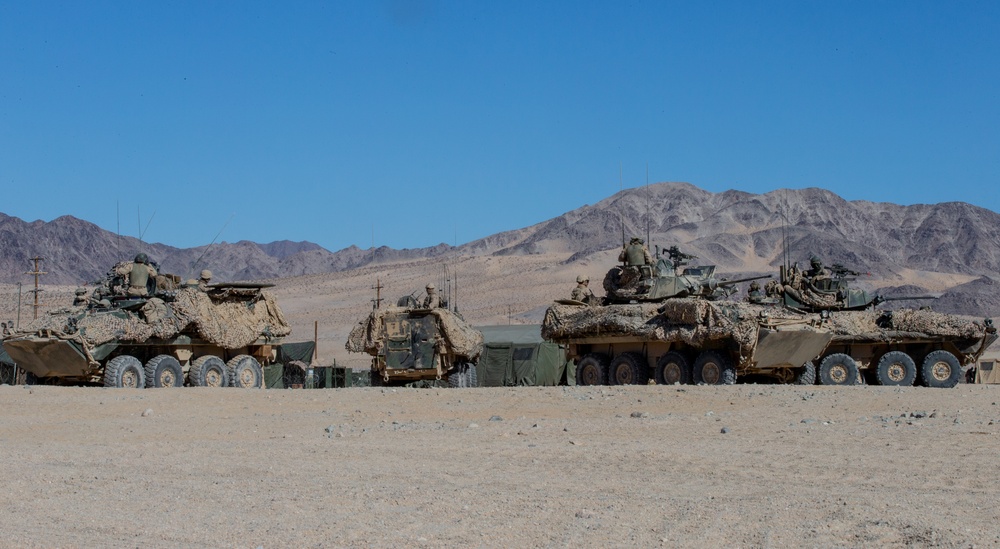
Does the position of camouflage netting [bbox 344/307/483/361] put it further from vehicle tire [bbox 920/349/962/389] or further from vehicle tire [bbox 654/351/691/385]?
vehicle tire [bbox 920/349/962/389]

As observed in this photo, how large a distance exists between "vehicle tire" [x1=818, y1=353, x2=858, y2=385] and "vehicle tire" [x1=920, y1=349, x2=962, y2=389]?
1504 mm

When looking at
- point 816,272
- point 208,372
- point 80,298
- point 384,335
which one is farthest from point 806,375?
point 80,298

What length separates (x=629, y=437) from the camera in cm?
1354

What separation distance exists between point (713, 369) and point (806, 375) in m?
2.58

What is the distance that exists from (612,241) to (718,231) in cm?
1289

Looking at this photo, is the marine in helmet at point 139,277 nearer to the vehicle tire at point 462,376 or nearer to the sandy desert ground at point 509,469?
the sandy desert ground at point 509,469

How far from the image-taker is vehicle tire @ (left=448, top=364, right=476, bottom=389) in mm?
26438

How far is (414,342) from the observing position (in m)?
25.9

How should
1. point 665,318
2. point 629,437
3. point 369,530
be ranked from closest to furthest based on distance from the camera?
point 369,530
point 629,437
point 665,318

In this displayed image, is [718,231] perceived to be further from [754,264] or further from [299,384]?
[299,384]

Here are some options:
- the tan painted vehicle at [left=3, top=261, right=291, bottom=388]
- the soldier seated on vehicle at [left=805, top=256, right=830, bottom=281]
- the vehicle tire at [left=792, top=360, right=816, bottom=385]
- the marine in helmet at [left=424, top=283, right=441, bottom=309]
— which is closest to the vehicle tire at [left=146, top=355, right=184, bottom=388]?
the tan painted vehicle at [left=3, top=261, right=291, bottom=388]

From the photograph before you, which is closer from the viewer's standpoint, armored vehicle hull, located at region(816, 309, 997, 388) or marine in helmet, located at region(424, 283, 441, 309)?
armored vehicle hull, located at region(816, 309, 997, 388)

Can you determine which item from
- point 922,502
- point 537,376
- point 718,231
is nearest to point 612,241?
point 718,231

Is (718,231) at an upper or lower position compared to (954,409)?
upper
